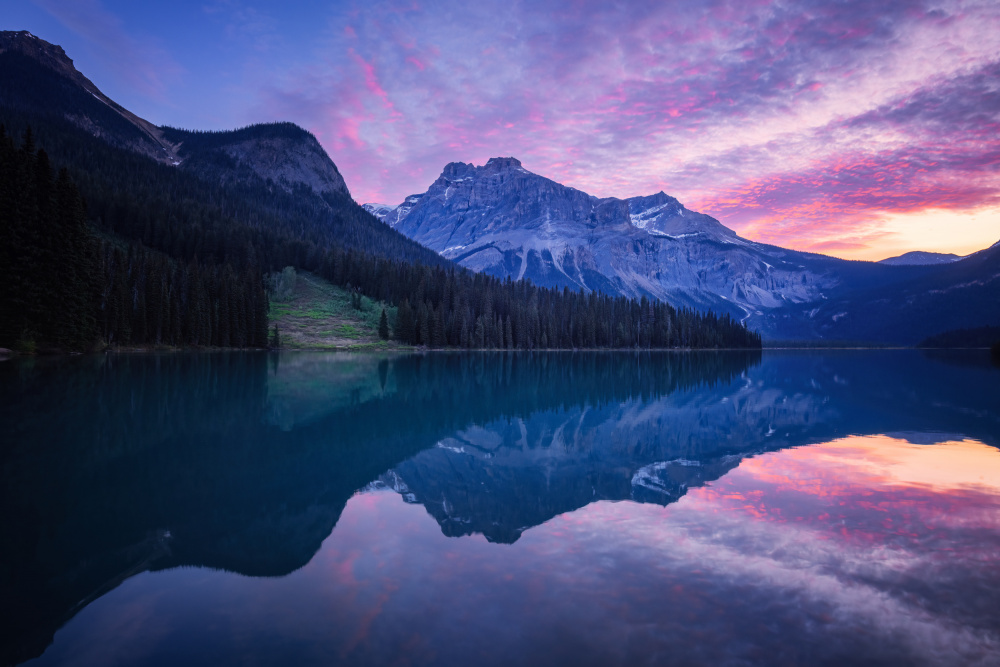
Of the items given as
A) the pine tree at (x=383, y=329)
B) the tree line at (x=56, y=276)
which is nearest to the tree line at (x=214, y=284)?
the tree line at (x=56, y=276)

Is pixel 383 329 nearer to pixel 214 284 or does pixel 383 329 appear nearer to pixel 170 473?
pixel 214 284

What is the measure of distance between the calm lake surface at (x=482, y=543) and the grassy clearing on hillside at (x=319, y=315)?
9110 centimetres

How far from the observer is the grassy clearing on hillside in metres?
112

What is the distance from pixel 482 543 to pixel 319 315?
12298 centimetres

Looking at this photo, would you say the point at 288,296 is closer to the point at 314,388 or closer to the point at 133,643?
the point at 314,388

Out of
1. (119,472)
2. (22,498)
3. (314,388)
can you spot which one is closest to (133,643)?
(22,498)

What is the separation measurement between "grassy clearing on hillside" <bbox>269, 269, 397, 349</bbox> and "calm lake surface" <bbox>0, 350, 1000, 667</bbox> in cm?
9110

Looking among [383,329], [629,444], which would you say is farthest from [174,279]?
[629,444]

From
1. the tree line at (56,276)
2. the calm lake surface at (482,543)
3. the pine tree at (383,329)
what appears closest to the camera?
the calm lake surface at (482,543)

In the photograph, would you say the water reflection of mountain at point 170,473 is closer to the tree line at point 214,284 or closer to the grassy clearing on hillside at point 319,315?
the tree line at point 214,284

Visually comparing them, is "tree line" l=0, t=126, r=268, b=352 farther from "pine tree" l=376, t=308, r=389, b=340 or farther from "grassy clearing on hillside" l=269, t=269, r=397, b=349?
"pine tree" l=376, t=308, r=389, b=340

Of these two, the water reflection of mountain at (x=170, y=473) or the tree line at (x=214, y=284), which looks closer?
the water reflection of mountain at (x=170, y=473)

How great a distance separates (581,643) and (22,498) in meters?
12.4

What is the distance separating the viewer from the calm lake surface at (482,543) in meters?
6.43
